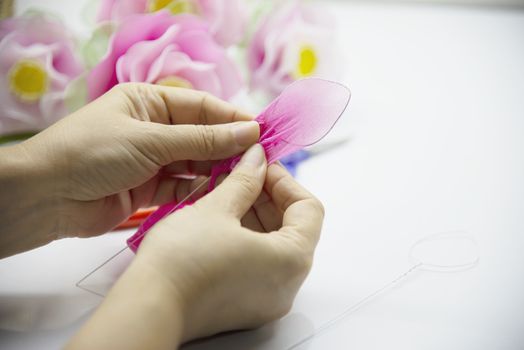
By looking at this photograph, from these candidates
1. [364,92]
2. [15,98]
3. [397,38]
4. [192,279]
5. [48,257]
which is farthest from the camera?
→ [397,38]

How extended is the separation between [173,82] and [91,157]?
0.27m

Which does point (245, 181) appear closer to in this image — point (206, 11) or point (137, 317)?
point (137, 317)

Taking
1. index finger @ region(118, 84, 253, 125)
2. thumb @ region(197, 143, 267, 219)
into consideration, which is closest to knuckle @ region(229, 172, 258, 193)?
thumb @ region(197, 143, 267, 219)

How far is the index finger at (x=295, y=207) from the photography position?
700 mm

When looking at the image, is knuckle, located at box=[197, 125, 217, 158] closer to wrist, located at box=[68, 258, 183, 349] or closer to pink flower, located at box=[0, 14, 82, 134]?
wrist, located at box=[68, 258, 183, 349]

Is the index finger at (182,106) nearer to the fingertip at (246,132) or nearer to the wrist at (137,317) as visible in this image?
the fingertip at (246,132)

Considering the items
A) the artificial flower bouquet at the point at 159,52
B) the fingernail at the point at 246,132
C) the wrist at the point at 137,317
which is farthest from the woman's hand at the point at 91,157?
the wrist at the point at 137,317

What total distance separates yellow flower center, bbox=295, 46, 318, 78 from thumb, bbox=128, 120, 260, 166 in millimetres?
355

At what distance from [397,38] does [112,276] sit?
1.09 metres

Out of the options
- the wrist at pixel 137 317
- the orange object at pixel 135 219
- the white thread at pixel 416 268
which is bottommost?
the orange object at pixel 135 219

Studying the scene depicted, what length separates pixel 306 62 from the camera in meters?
1.13

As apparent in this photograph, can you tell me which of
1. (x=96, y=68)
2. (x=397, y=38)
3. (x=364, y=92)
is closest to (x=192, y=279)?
(x=96, y=68)

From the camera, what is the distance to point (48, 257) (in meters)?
0.86

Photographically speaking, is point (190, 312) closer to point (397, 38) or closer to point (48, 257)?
point (48, 257)
